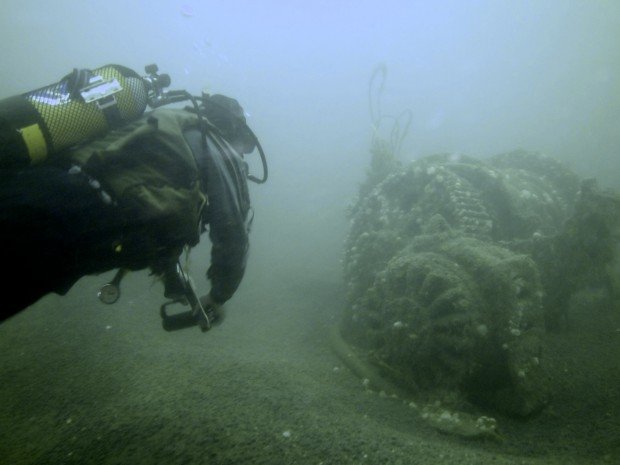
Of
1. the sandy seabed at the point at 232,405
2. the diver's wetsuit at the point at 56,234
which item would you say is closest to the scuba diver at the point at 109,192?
the diver's wetsuit at the point at 56,234

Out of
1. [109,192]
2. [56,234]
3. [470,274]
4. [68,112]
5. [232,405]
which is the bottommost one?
[232,405]

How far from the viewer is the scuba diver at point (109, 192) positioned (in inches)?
81.6

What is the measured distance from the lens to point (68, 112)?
97.3 inches

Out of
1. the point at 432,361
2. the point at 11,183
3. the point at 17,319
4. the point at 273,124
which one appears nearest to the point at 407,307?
the point at 432,361

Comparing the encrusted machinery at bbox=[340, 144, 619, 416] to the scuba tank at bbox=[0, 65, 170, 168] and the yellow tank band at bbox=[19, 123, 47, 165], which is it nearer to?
the scuba tank at bbox=[0, 65, 170, 168]

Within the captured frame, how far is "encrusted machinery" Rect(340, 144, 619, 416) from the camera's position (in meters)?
4.07

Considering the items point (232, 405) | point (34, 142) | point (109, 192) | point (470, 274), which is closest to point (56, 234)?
point (109, 192)

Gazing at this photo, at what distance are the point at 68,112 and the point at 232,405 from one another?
2727mm

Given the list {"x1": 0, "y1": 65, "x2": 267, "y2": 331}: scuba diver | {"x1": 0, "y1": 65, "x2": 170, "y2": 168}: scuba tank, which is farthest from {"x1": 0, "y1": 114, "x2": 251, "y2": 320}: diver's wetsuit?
{"x1": 0, "y1": 65, "x2": 170, "y2": 168}: scuba tank

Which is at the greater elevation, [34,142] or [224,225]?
[34,142]

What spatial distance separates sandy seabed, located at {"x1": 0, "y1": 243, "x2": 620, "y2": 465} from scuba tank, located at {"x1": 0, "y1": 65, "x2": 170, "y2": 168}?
3.78 ft

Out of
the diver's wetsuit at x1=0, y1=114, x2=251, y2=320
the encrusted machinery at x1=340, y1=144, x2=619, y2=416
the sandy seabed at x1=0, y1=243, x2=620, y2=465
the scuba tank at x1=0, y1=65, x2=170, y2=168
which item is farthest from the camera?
the encrusted machinery at x1=340, y1=144, x2=619, y2=416

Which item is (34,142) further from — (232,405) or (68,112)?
(232,405)

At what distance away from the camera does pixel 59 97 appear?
2.49 meters
